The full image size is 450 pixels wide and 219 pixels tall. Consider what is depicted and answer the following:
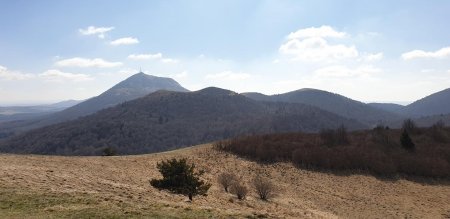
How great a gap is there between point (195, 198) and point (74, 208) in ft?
32.6

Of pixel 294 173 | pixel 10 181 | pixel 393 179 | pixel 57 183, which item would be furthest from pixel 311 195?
pixel 10 181

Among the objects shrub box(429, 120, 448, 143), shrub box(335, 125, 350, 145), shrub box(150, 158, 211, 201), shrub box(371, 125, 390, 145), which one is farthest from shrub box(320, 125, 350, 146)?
shrub box(150, 158, 211, 201)

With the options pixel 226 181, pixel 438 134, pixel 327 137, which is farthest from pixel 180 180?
pixel 438 134

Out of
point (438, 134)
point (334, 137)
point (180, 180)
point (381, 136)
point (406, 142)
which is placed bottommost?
point (180, 180)

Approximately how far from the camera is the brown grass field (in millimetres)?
18609

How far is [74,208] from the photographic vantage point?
705 inches

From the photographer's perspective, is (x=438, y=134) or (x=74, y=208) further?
(x=438, y=134)

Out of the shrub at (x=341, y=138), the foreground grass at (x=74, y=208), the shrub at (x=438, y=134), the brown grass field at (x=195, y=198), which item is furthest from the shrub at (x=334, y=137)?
the foreground grass at (x=74, y=208)

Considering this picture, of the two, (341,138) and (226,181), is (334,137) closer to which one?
(341,138)

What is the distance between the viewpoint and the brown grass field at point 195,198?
18.6m

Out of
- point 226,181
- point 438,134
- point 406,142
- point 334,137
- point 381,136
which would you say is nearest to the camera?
point 226,181

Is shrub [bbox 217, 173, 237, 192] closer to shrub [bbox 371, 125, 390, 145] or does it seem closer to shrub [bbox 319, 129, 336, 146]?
shrub [bbox 319, 129, 336, 146]

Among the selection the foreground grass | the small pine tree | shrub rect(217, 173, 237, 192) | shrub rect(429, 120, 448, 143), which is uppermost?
shrub rect(429, 120, 448, 143)

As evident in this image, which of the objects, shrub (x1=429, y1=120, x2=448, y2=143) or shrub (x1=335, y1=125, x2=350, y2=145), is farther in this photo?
shrub (x1=429, y1=120, x2=448, y2=143)
